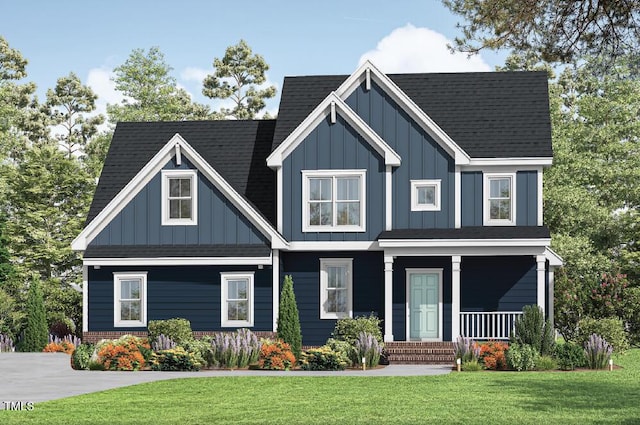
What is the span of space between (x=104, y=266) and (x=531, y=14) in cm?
1884

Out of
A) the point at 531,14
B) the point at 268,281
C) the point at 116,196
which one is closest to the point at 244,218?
the point at 268,281

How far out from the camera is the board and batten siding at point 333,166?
34562 millimetres

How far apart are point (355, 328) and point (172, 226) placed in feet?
24.1

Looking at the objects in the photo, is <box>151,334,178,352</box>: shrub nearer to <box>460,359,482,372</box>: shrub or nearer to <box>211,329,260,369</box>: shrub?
<box>211,329,260,369</box>: shrub

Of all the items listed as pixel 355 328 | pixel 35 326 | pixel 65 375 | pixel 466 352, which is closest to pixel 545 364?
pixel 466 352

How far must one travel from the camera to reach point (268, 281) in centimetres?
3469

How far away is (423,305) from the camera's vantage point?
114 feet

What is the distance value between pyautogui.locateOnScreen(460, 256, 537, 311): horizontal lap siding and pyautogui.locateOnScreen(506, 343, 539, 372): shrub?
5889 mm

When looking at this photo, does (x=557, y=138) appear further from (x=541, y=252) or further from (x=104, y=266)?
(x=104, y=266)

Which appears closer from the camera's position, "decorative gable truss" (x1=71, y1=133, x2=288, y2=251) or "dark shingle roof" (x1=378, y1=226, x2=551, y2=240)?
"dark shingle roof" (x1=378, y1=226, x2=551, y2=240)

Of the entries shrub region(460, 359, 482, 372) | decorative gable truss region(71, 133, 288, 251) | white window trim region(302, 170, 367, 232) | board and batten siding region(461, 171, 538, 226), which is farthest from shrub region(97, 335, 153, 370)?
board and batten siding region(461, 171, 538, 226)

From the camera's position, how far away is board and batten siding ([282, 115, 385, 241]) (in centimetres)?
3456

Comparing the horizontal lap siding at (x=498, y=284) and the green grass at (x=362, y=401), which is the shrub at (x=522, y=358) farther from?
the horizontal lap siding at (x=498, y=284)

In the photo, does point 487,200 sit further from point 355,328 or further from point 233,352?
point 233,352
